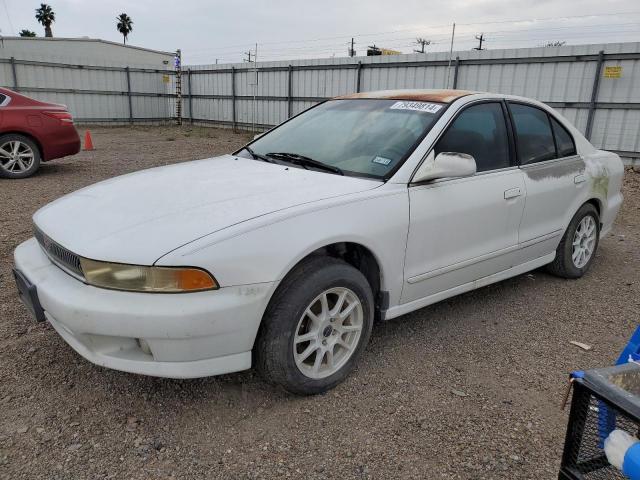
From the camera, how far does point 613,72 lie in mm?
10383

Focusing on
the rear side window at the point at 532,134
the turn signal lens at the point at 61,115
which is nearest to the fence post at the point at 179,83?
the turn signal lens at the point at 61,115

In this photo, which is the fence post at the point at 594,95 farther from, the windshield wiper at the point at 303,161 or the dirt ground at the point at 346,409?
the windshield wiper at the point at 303,161

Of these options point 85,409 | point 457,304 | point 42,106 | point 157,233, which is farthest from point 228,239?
point 42,106

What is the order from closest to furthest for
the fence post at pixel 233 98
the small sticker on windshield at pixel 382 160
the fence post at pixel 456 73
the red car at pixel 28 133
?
the small sticker on windshield at pixel 382 160
the red car at pixel 28 133
the fence post at pixel 456 73
the fence post at pixel 233 98

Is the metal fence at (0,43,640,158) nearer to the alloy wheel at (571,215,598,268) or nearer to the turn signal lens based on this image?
the alloy wheel at (571,215,598,268)

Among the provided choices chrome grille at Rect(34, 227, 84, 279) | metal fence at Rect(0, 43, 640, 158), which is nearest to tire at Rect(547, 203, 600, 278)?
chrome grille at Rect(34, 227, 84, 279)

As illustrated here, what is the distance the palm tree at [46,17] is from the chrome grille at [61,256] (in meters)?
71.4

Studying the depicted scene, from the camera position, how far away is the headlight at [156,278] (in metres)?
2.15

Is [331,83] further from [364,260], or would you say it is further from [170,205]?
[170,205]

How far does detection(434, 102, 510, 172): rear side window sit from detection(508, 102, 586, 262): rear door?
176 millimetres

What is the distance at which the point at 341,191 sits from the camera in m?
2.73

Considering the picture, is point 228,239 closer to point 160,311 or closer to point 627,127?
point 160,311

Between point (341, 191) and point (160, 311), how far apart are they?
3.69 feet

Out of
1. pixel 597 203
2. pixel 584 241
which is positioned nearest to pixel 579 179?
pixel 597 203
